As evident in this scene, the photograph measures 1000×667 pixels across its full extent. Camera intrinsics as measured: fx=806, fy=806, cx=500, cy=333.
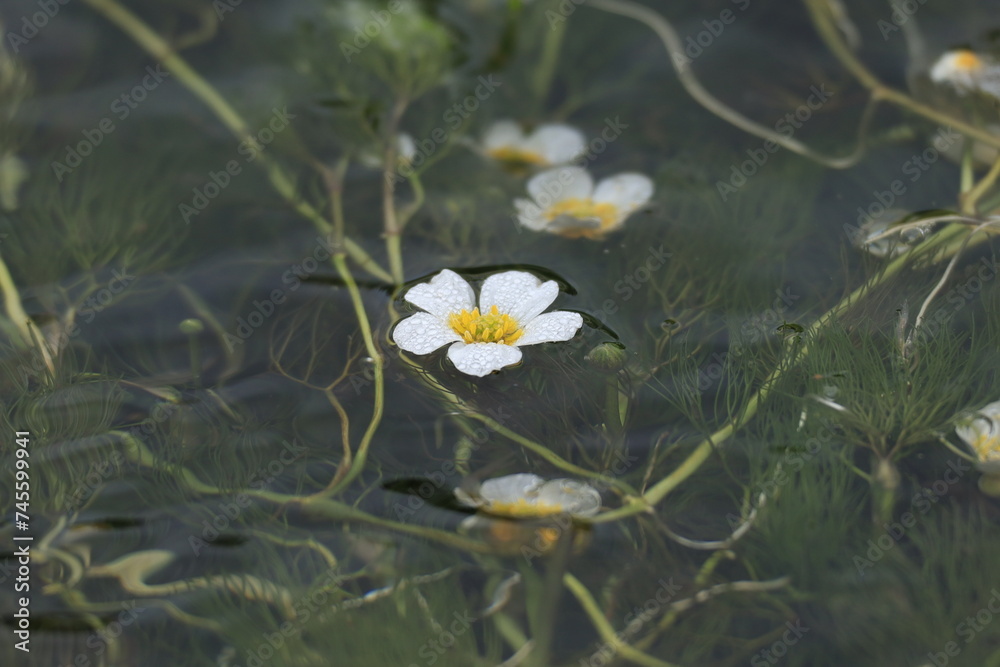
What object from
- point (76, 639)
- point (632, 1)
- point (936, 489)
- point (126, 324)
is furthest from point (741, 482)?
point (632, 1)

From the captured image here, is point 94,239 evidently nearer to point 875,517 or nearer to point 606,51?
point 606,51

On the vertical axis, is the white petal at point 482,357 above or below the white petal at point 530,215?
below

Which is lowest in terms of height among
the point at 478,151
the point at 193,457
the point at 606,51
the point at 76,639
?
the point at 76,639

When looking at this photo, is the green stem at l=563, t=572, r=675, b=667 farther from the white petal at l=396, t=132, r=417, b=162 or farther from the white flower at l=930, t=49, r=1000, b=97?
the white flower at l=930, t=49, r=1000, b=97

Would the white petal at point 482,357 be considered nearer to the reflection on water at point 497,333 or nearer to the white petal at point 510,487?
the reflection on water at point 497,333

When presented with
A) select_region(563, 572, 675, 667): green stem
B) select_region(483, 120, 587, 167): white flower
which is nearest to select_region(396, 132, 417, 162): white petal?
select_region(483, 120, 587, 167): white flower

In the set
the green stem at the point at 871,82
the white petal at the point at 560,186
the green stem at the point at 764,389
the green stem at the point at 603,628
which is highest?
the green stem at the point at 871,82

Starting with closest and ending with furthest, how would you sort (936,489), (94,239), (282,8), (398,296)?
1. (936,489)
2. (398,296)
3. (94,239)
4. (282,8)

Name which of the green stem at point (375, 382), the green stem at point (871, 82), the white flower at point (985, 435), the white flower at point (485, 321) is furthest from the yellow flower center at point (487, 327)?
the green stem at point (871, 82)
